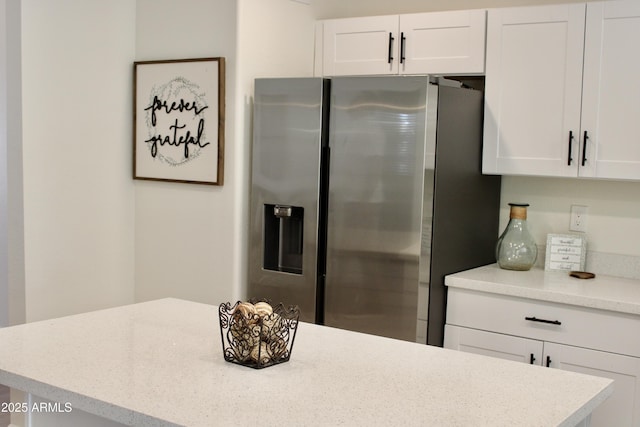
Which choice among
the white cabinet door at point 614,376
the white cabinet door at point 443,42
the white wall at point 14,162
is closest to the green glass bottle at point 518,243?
the white cabinet door at point 614,376

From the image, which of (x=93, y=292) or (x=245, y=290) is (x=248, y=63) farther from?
(x=93, y=292)

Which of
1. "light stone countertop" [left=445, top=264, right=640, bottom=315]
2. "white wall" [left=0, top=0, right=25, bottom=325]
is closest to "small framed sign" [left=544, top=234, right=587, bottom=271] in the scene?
"light stone countertop" [left=445, top=264, right=640, bottom=315]

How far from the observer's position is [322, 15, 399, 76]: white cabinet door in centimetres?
Result: 368

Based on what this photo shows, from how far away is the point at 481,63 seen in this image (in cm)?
346

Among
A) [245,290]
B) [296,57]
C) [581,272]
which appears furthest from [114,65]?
[581,272]

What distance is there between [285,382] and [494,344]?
162cm

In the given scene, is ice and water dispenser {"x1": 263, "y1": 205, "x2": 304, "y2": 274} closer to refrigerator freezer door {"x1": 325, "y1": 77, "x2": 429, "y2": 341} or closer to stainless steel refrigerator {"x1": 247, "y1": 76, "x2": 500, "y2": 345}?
stainless steel refrigerator {"x1": 247, "y1": 76, "x2": 500, "y2": 345}

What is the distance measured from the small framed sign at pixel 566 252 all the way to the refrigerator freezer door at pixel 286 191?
109 cm

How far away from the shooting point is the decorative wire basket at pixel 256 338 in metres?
1.84

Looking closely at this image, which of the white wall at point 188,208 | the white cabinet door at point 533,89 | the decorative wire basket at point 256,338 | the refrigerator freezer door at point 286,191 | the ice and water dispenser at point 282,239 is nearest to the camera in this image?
the decorative wire basket at point 256,338

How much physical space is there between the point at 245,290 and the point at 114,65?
4.38 feet

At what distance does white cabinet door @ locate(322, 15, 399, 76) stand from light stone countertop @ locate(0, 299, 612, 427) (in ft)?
6.04

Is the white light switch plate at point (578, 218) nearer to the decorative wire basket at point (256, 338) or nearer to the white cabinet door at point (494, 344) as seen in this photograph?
the white cabinet door at point (494, 344)

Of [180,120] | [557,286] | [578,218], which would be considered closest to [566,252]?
[578,218]
